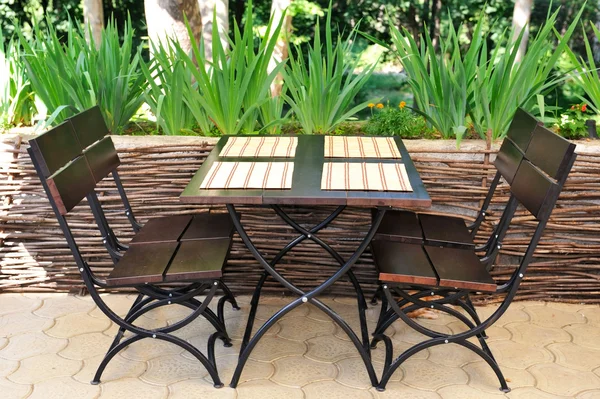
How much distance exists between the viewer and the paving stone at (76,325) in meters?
2.84

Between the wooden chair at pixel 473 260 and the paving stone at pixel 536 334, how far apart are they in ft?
1.19

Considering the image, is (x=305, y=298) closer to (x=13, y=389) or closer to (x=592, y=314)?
(x=13, y=389)

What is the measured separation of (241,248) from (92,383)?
0.98 m

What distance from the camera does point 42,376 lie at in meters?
2.50

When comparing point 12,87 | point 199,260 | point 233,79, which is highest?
point 233,79

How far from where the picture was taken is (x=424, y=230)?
2.68 metres

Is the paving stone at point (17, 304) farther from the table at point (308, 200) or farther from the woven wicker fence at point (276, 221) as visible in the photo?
the table at point (308, 200)

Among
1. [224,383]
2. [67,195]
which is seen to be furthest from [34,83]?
[224,383]

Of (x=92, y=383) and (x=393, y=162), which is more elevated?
(x=393, y=162)

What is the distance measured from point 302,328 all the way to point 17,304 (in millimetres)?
1441

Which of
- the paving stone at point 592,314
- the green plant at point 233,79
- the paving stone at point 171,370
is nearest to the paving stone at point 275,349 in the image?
the paving stone at point 171,370

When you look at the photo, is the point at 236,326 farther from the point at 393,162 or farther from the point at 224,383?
the point at 393,162

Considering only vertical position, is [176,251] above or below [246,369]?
above

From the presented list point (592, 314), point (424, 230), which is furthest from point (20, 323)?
point (592, 314)
